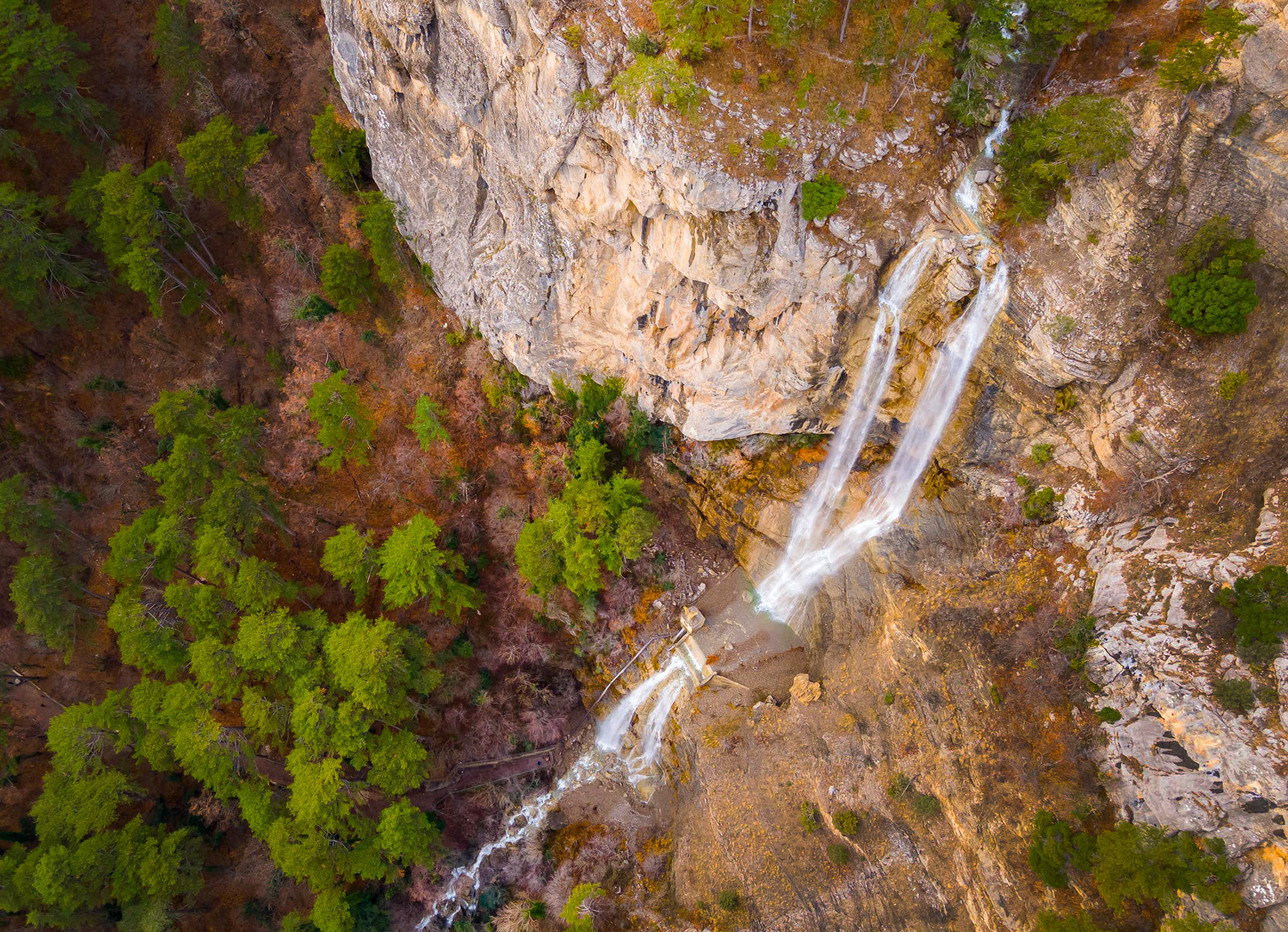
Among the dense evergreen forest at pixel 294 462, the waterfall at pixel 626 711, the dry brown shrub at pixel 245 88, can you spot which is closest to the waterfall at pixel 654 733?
the waterfall at pixel 626 711

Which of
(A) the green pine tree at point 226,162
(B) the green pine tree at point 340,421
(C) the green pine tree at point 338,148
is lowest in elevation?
(B) the green pine tree at point 340,421

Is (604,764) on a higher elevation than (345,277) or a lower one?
lower

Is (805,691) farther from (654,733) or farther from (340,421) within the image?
(340,421)

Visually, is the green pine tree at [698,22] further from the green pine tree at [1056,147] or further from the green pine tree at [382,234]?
the green pine tree at [382,234]

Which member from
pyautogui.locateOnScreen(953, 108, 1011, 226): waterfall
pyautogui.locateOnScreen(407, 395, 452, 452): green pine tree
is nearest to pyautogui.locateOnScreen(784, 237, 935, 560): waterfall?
pyautogui.locateOnScreen(953, 108, 1011, 226): waterfall

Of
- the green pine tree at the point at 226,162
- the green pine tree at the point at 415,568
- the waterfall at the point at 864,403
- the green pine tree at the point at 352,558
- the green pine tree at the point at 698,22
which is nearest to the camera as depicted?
the green pine tree at the point at 698,22

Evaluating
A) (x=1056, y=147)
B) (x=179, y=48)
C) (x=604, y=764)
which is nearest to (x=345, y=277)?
(x=179, y=48)

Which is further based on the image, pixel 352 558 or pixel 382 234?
pixel 382 234
